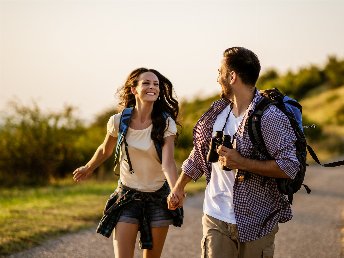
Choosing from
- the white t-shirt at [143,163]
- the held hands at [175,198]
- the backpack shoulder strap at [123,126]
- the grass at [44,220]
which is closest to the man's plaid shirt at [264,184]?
the held hands at [175,198]

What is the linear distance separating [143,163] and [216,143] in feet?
4.07

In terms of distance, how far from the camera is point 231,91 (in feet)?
15.6

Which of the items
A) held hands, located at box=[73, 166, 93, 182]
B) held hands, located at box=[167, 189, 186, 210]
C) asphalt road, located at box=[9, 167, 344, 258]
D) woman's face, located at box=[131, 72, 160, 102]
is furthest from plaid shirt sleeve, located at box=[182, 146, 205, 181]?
asphalt road, located at box=[9, 167, 344, 258]

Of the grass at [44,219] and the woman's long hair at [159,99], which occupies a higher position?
the woman's long hair at [159,99]

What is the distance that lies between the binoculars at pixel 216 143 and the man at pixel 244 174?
0.05m

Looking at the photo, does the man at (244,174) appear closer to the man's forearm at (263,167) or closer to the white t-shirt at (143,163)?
the man's forearm at (263,167)

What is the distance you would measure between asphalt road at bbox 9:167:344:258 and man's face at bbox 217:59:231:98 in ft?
12.5

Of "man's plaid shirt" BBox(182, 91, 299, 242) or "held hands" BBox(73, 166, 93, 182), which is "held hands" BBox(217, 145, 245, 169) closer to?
"man's plaid shirt" BBox(182, 91, 299, 242)

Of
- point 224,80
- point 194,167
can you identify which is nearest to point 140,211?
point 194,167

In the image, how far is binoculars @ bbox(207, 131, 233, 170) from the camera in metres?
4.48

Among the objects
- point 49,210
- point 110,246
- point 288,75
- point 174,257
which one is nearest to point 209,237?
point 174,257

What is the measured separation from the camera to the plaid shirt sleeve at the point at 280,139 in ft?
14.3

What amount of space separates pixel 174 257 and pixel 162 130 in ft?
9.89

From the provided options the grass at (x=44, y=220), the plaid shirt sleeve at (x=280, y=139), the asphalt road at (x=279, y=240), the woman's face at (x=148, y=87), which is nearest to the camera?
the plaid shirt sleeve at (x=280, y=139)
